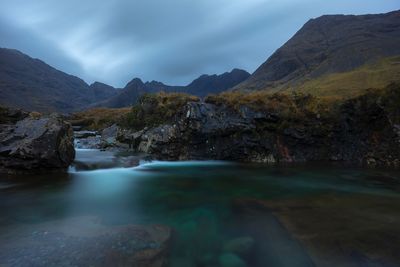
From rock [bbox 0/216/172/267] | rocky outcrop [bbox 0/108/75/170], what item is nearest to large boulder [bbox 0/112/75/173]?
rocky outcrop [bbox 0/108/75/170]

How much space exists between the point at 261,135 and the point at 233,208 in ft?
61.1

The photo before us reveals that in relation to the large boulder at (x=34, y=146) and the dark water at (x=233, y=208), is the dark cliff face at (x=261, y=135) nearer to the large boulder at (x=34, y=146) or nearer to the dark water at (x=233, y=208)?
the dark water at (x=233, y=208)

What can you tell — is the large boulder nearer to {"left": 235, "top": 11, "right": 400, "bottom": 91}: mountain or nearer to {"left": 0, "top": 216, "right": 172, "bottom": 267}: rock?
{"left": 0, "top": 216, "right": 172, "bottom": 267}: rock

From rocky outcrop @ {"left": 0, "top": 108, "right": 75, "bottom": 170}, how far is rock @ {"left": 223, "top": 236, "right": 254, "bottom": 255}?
16.6 meters

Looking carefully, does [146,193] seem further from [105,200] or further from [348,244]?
[348,244]

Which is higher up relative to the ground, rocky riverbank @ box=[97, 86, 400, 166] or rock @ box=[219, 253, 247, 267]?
rocky riverbank @ box=[97, 86, 400, 166]

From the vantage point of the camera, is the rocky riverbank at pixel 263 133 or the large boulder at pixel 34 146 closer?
the large boulder at pixel 34 146

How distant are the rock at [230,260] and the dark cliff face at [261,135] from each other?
2229 cm

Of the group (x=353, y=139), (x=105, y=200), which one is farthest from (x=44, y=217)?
(x=353, y=139)

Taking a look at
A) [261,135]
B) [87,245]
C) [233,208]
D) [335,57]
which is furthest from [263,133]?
[335,57]

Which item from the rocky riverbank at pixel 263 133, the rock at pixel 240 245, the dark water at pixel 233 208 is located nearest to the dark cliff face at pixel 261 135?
the rocky riverbank at pixel 263 133

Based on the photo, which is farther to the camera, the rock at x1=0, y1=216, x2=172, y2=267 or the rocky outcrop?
the rocky outcrop

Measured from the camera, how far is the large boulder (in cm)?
2080

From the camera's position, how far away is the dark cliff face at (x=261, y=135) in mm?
30609
